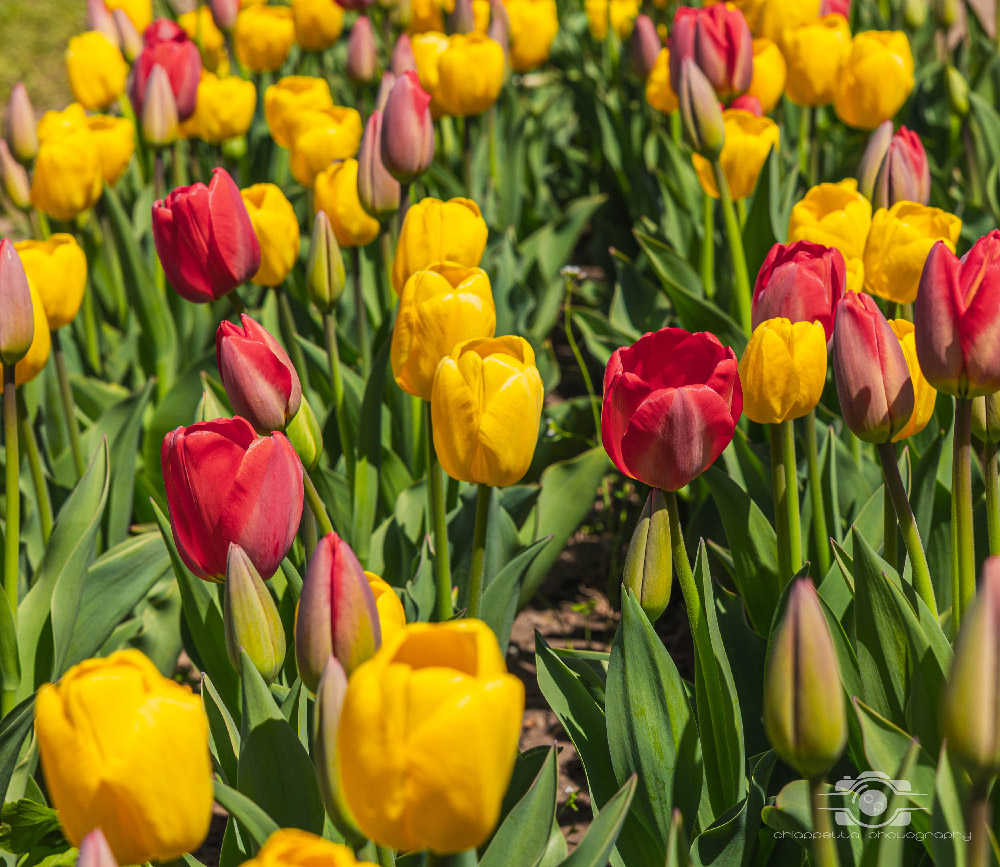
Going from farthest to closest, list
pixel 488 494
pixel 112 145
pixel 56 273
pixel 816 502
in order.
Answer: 1. pixel 112 145
2. pixel 56 273
3. pixel 816 502
4. pixel 488 494

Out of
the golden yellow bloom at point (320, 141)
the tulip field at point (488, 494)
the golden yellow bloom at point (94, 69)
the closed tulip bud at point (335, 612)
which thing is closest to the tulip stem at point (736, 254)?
the tulip field at point (488, 494)

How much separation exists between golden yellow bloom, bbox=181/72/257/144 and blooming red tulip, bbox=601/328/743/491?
6.35ft

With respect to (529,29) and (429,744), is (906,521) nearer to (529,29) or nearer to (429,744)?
(429,744)

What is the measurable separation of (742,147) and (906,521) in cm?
127

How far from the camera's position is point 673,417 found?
108 cm

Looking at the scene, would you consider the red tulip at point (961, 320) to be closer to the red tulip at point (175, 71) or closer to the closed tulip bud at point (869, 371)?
the closed tulip bud at point (869, 371)

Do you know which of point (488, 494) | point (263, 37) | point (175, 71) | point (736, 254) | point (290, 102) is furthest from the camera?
point (263, 37)

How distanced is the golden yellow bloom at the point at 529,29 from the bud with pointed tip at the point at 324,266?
6.12 ft

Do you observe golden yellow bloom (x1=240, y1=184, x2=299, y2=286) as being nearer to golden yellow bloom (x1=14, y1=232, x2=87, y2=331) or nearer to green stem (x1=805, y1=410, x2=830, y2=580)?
golden yellow bloom (x1=14, y1=232, x2=87, y2=331)

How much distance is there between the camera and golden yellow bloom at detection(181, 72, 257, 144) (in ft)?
9.01

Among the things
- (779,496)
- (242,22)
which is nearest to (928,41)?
(242,22)

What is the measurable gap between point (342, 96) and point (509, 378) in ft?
10.5

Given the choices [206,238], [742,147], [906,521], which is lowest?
[906,521]

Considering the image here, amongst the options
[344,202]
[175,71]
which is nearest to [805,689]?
[344,202]
